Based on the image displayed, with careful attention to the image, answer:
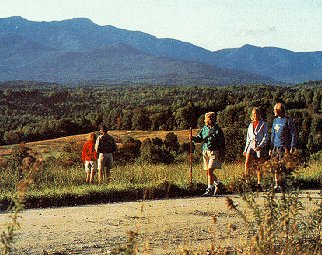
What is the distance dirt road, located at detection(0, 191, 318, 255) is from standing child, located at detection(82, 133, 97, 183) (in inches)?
120

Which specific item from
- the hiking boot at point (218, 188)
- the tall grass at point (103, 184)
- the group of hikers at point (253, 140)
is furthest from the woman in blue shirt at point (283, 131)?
the hiking boot at point (218, 188)

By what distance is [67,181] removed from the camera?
46.8 ft

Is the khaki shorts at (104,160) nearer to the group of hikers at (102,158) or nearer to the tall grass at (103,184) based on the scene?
the group of hikers at (102,158)

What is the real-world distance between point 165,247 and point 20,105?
124m

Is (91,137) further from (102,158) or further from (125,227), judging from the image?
(125,227)

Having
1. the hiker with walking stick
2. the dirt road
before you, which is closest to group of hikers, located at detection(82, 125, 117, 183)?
the hiker with walking stick

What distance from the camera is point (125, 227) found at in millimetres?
9125

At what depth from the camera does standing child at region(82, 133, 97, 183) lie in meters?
14.9

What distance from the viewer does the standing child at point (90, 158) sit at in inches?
587

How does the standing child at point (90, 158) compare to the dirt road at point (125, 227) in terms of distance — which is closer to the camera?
the dirt road at point (125, 227)

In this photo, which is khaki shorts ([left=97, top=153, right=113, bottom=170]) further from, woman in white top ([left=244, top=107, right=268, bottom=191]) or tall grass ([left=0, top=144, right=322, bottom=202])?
woman in white top ([left=244, top=107, right=268, bottom=191])

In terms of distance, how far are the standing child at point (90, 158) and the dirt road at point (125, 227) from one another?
306cm

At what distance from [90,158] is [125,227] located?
6.03 m

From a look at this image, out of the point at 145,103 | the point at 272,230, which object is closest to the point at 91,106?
the point at 145,103
